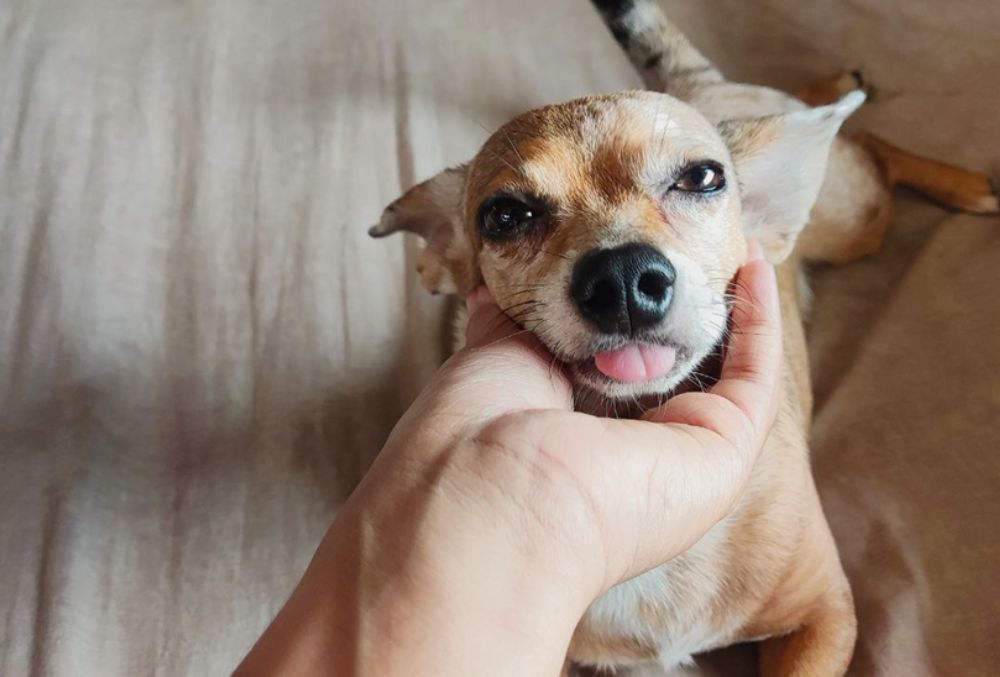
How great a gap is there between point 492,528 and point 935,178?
70.7 inches

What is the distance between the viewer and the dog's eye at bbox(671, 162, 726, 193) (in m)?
1.34

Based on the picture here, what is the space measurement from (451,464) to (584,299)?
0.34 m

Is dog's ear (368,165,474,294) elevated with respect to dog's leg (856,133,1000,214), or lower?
elevated

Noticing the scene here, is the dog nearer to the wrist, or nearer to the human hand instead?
the human hand

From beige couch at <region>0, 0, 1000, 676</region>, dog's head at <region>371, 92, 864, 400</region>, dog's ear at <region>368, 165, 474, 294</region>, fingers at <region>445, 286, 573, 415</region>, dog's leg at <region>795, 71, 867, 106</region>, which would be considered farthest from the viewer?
dog's leg at <region>795, 71, 867, 106</region>

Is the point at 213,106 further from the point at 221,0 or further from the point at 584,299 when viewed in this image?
the point at 584,299

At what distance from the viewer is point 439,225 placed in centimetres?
174

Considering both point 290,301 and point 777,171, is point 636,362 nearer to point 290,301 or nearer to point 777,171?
point 777,171

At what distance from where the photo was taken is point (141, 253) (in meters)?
1.94

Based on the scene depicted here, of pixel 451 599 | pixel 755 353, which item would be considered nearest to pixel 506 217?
pixel 755 353

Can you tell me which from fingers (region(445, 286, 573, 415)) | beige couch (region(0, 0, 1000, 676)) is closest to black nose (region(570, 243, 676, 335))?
fingers (region(445, 286, 573, 415))

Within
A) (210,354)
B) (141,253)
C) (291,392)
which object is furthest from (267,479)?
(141,253)

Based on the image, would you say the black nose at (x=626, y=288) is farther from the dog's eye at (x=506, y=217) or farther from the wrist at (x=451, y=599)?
the wrist at (x=451, y=599)

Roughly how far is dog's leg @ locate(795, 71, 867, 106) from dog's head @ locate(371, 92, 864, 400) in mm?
909
